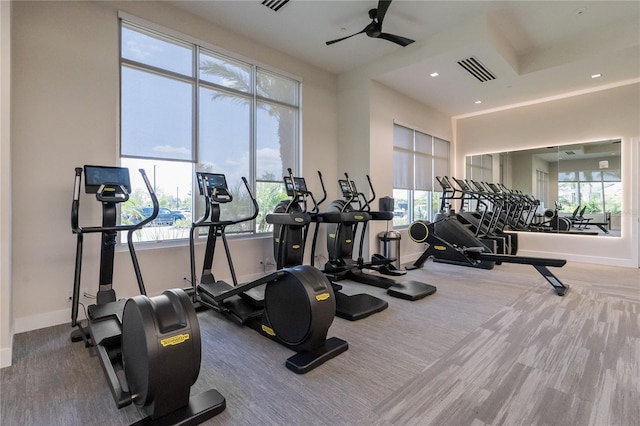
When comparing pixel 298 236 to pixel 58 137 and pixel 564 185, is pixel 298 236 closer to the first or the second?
pixel 58 137

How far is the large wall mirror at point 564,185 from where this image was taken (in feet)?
20.8

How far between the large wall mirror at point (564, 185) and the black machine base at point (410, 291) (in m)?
4.36

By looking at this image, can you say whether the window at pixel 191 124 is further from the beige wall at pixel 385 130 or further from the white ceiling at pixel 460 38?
the beige wall at pixel 385 130

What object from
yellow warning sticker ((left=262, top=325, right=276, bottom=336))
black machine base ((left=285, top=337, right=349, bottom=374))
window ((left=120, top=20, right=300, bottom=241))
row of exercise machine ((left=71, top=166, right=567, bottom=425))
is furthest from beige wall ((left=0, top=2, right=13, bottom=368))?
black machine base ((left=285, top=337, right=349, bottom=374))

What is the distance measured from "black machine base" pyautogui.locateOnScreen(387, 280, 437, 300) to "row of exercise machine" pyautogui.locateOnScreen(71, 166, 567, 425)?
0.01m

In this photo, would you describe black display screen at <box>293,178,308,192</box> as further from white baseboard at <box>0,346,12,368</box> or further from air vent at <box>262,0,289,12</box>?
Result: white baseboard at <box>0,346,12,368</box>

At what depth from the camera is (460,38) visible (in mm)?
4590

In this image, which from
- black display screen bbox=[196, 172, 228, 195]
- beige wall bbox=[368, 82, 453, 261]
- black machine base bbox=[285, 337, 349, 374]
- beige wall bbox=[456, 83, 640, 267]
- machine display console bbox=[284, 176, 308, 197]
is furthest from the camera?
beige wall bbox=[456, 83, 640, 267]

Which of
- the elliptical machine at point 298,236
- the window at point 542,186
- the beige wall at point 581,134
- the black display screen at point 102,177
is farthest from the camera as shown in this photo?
the window at point 542,186

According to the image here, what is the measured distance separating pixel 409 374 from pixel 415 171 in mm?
5598

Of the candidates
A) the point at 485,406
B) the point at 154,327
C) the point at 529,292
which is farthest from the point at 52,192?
the point at 529,292

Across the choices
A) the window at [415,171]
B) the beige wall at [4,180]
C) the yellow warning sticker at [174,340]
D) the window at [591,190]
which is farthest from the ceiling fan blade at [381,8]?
the window at [591,190]

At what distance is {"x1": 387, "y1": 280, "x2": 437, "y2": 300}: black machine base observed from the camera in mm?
4008

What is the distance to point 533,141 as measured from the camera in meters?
7.20
